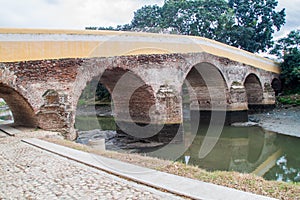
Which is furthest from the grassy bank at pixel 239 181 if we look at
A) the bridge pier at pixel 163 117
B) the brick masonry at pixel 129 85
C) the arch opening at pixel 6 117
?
the arch opening at pixel 6 117

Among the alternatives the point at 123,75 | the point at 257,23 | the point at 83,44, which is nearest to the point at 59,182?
the point at 83,44

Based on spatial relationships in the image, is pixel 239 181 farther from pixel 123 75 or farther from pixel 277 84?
pixel 277 84

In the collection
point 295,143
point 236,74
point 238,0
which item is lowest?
point 295,143

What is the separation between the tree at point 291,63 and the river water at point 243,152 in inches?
318

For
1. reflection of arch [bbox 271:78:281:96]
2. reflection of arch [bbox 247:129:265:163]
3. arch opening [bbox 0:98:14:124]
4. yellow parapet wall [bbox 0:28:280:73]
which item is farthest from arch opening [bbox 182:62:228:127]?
arch opening [bbox 0:98:14:124]

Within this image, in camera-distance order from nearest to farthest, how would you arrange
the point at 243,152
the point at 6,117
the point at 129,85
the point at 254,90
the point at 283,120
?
the point at 243,152
the point at 129,85
the point at 283,120
the point at 254,90
the point at 6,117

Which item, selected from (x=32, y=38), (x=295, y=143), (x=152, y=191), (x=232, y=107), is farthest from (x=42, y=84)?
(x=232, y=107)

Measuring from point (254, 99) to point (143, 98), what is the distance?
32.3 feet

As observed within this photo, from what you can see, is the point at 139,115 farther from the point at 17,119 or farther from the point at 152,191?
the point at 152,191

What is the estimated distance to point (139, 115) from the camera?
38.4ft

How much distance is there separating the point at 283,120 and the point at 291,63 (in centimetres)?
663

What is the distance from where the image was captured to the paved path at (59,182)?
117 inches

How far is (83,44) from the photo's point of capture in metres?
8.95

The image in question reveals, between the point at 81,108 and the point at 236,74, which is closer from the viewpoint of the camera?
the point at 236,74
